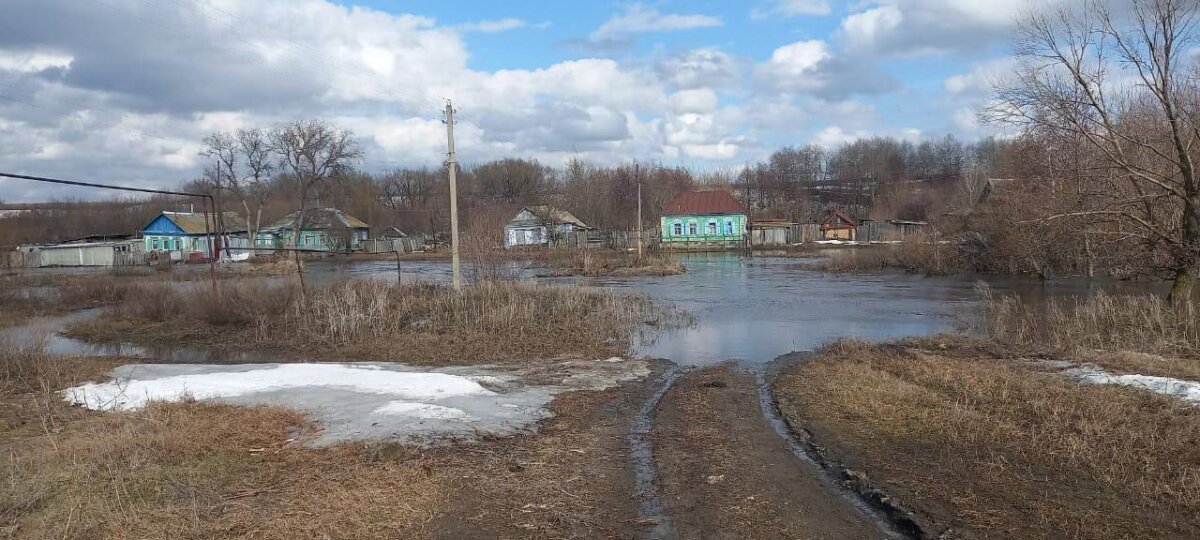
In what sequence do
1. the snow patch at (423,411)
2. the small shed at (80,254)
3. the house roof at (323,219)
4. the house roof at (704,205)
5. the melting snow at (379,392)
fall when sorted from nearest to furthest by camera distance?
1. the melting snow at (379,392)
2. the snow patch at (423,411)
3. the small shed at (80,254)
4. the house roof at (704,205)
5. the house roof at (323,219)

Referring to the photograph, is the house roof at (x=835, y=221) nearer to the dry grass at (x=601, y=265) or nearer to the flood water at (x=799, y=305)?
the dry grass at (x=601, y=265)

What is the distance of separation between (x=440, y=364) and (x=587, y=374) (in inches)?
115

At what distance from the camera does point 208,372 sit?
39.6ft

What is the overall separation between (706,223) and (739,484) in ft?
212

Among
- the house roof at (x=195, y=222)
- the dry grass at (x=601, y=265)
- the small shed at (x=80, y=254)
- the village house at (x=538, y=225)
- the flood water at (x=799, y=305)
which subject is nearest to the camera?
the flood water at (x=799, y=305)

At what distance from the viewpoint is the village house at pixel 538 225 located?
6931cm

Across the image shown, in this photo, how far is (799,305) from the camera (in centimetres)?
2325

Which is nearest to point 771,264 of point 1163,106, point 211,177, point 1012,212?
point 1012,212

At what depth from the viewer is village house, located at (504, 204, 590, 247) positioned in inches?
2729

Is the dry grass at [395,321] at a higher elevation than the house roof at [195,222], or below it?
below

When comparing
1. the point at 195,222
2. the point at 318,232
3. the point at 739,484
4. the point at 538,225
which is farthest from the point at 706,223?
the point at 739,484

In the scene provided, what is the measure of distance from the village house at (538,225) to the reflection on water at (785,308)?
31.8m

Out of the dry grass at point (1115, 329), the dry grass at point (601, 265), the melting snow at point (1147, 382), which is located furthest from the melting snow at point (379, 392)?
the dry grass at point (601, 265)

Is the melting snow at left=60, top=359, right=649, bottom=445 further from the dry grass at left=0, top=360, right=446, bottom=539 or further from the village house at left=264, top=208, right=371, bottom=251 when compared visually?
the village house at left=264, top=208, right=371, bottom=251
